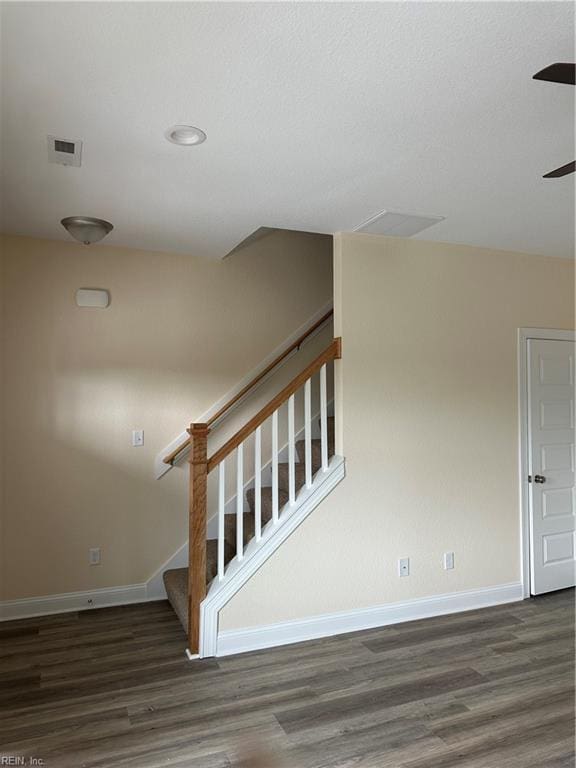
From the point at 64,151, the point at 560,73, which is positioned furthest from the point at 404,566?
the point at 64,151

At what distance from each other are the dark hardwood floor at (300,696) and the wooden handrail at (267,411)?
1.16 m

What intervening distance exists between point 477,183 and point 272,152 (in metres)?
1.11

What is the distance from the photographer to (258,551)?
124 inches

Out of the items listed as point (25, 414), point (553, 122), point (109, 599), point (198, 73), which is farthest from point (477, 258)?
point (109, 599)

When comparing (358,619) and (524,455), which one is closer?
(358,619)

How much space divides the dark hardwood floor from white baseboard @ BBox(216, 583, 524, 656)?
69mm

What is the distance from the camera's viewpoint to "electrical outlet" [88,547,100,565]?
373 centimetres

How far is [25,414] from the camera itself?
3.60 metres

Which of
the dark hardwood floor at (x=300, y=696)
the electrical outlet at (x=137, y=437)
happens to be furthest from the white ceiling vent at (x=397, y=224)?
the dark hardwood floor at (x=300, y=696)

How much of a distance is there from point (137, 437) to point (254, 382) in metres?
1.00

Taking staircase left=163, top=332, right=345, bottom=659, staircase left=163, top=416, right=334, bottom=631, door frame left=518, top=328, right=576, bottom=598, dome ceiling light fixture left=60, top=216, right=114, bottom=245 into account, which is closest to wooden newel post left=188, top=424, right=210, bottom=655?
staircase left=163, top=332, right=345, bottom=659

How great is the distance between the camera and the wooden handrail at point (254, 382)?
3.95m

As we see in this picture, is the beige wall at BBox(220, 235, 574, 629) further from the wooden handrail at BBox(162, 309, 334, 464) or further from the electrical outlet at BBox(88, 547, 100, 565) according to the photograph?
the electrical outlet at BBox(88, 547, 100, 565)

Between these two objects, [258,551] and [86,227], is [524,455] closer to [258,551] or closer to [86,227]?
[258,551]
